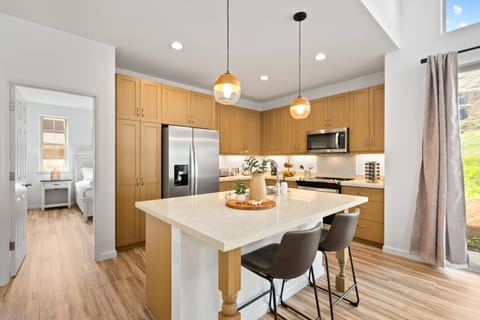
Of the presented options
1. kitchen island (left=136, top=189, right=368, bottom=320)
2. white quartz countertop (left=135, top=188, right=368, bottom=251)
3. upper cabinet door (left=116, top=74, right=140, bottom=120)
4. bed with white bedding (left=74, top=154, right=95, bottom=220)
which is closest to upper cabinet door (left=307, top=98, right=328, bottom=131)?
white quartz countertop (left=135, top=188, right=368, bottom=251)

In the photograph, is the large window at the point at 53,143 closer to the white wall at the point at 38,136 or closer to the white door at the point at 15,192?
the white wall at the point at 38,136

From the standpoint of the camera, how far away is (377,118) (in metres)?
3.52

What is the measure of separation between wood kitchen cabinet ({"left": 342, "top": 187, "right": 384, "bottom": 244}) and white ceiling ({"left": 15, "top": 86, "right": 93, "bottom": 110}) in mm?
5876

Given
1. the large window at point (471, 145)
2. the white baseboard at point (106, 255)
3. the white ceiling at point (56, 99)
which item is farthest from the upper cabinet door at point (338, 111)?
the white ceiling at point (56, 99)

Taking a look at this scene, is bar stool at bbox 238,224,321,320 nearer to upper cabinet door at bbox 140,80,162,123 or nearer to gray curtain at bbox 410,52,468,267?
gray curtain at bbox 410,52,468,267

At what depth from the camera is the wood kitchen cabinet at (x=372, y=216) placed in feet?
10.4

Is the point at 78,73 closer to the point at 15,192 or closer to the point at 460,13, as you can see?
the point at 15,192

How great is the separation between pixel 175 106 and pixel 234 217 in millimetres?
2683

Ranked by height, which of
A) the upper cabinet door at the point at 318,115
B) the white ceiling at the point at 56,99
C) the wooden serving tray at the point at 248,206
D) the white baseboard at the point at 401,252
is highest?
the white ceiling at the point at 56,99

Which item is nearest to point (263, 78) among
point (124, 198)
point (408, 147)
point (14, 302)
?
point (408, 147)

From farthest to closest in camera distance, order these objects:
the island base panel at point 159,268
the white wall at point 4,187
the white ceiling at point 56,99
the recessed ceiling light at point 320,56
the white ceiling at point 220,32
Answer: the white ceiling at point 56,99, the recessed ceiling light at point 320,56, the white wall at point 4,187, the white ceiling at point 220,32, the island base panel at point 159,268

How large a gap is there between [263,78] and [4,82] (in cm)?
336

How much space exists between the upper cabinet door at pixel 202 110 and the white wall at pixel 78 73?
129 cm

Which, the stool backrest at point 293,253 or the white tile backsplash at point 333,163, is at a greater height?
the white tile backsplash at point 333,163
